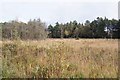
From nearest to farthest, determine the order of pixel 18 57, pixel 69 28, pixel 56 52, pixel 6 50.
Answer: pixel 56 52
pixel 18 57
pixel 6 50
pixel 69 28

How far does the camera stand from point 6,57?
22.0ft

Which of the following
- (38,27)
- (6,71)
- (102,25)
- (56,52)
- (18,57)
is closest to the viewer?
(6,71)

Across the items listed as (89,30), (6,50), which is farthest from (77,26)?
(6,50)

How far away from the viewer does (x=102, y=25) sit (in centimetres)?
5094

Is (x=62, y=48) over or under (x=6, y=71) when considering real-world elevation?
over

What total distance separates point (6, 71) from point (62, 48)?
1.65m

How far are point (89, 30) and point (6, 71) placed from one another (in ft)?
156

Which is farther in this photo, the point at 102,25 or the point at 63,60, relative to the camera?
the point at 102,25

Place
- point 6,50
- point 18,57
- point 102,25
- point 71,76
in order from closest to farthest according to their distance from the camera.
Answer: point 71,76, point 18,57, point 6,50, point 102,25

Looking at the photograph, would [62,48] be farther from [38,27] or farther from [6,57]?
[38,27]

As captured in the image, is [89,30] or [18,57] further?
[89,30]

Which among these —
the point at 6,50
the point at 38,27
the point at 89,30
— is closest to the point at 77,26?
the point at 89,30

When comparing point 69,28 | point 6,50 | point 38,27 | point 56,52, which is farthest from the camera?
point 69,28

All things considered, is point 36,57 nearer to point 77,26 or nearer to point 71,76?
point 71,76
